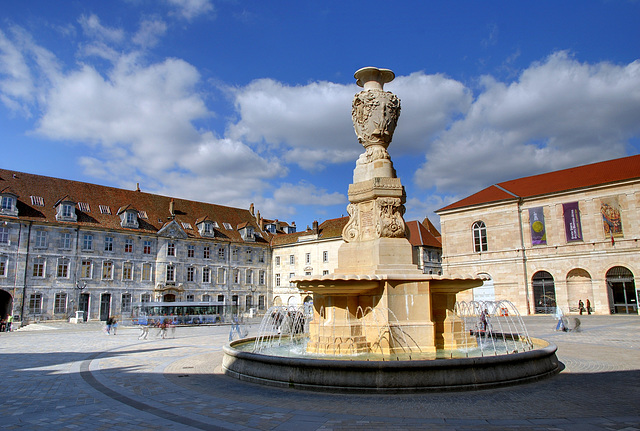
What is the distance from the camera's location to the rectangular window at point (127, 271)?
4534 cm

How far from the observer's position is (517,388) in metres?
8.46

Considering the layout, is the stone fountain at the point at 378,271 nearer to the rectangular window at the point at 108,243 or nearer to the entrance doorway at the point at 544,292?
the entrance doorway at the point at 544,292

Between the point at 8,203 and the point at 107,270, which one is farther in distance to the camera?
the point at 107,270

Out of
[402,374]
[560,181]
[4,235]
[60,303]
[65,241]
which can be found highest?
[560,181]

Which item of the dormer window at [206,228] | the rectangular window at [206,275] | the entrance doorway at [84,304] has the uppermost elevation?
the dormer window at [206,228]

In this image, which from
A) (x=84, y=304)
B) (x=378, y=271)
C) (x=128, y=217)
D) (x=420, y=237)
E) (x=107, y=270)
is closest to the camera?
(x=378, y=271)

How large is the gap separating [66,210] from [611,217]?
4836 centimetres

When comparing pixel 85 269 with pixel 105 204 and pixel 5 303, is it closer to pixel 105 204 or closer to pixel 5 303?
pixel 5 303

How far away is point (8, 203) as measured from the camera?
3931 centimetres

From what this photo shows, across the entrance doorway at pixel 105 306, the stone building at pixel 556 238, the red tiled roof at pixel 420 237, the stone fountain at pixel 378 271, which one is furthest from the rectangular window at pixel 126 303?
the stone fountain at pixel 378 271

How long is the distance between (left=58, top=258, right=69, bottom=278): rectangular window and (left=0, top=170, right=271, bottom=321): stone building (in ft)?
0.28

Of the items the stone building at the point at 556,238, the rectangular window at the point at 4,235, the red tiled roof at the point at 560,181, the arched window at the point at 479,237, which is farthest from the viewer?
the arched window at the point at 479,237

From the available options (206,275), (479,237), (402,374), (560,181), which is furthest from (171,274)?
(402,374)

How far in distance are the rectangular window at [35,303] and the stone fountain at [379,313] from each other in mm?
33803
